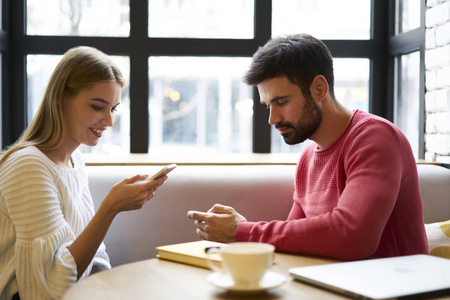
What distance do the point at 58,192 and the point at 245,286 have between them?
88 cm

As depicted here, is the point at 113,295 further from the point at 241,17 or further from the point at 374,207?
the point at 241,17

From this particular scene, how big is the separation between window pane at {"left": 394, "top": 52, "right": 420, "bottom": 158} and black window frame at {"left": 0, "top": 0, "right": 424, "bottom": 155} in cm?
6

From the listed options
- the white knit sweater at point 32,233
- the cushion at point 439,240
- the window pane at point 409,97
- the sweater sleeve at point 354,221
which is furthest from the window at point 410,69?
the white knit sweater at point 32,233

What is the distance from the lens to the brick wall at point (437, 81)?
2.23 m

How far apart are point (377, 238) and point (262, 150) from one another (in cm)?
162

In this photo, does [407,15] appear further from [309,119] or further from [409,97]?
[309,119]

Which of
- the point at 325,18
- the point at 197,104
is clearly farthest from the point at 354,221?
the point at 325,18

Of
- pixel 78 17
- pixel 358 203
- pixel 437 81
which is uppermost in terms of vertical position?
pixel 78 17

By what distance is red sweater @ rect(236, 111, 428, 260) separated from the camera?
1.21 meters

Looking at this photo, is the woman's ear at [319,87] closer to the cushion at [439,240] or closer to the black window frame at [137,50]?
the cushion at [439,240]

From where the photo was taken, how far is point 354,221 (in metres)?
1.22

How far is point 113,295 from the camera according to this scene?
3.06ft

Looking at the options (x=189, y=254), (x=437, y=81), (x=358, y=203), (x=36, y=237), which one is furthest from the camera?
(x=437, y=81)

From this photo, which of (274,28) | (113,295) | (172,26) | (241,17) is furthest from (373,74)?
(113,295)
